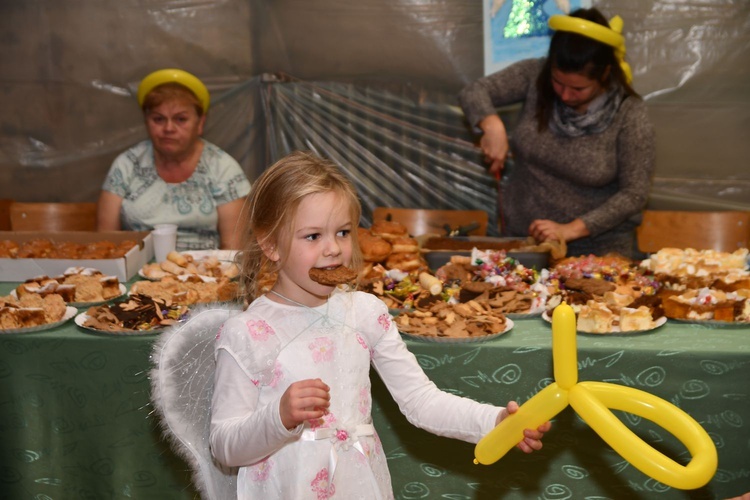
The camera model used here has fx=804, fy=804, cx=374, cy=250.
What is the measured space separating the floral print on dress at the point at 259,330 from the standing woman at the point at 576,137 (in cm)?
172

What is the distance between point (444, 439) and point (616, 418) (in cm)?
97

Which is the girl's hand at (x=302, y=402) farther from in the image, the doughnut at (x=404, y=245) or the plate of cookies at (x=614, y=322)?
the doughnut at (x=404, y=245)

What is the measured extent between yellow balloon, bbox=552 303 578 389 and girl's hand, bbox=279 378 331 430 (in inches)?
Answer: 15.4

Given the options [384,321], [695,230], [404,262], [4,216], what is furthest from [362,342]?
[4,216]

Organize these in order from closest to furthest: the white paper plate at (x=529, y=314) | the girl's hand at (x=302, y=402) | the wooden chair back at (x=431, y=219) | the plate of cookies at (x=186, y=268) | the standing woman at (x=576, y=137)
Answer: the girl's hand at (x=302, y=402), the white paper plate at (x=529, y=314), the plate of cookies at (x=186, y=268), the standing woman at (x=576, y=137), the wooden chair back at (x=431, y=219)

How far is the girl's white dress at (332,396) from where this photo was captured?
1537 millimetres

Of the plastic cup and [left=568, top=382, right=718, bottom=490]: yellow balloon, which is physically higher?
the plastic cup

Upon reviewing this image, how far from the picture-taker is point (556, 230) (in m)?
3.14

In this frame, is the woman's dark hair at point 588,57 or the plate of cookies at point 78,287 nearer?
the plate of cookies at point 78,287

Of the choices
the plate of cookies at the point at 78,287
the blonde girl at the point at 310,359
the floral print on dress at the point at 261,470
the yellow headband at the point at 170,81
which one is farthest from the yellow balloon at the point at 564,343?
the yellow headband at the point at 170,81

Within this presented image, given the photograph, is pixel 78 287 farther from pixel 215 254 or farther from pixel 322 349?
pixel 322 349

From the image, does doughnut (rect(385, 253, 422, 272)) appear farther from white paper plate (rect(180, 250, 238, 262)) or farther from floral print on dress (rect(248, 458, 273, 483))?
floral print on dress (rect(248, 458, 273, 483))

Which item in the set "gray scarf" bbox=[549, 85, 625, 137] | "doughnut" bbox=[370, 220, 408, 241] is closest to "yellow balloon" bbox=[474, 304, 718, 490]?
"doughnut" bbox=[370, 220, 408, 241]

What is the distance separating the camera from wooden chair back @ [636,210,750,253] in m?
3.48
